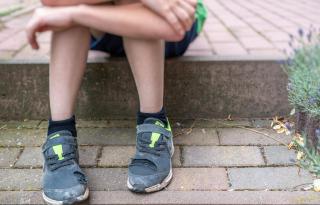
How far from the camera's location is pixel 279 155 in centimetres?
160

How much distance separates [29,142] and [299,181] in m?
0.94

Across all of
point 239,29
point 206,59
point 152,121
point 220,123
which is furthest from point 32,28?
point 239,29

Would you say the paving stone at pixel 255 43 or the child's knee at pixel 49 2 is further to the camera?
the paving stone at pixel 255 43

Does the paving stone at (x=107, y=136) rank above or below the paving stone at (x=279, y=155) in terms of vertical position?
below

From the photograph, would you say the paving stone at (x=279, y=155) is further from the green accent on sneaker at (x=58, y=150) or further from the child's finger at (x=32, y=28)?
the child's finger at (x=32, y=28)

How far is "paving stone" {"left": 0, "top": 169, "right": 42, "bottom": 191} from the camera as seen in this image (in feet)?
4.72

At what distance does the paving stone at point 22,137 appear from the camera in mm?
1703

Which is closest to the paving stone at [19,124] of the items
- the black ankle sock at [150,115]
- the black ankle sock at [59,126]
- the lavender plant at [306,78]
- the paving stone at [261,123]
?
the black ankle sock at [59,126]

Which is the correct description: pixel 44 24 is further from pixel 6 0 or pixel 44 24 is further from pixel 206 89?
pixel 6 0

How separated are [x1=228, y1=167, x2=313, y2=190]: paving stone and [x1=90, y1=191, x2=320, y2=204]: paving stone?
1.5 inches

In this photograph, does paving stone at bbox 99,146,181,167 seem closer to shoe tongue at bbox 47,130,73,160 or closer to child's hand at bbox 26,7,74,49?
shoe tongue at bbox 47,130,73,160

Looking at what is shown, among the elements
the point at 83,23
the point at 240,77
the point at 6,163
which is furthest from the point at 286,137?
the point at 6,163

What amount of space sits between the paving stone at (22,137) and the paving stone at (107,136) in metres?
0.15

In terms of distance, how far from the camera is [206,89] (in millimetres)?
1843
